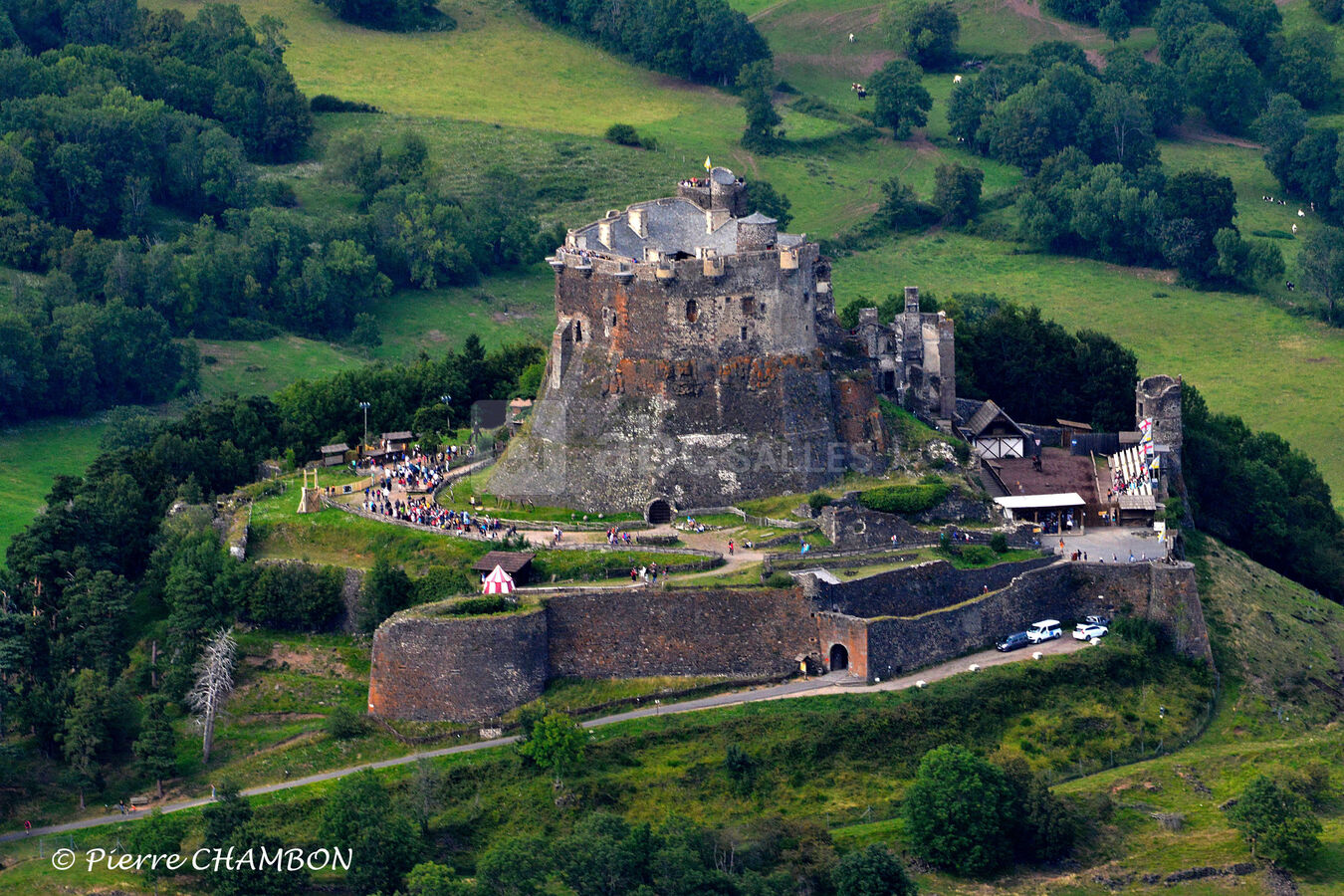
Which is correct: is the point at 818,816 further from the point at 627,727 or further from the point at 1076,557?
the point at 1076,557

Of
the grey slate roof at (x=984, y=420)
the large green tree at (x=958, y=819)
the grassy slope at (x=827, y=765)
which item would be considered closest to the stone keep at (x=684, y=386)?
the grassy slope at (x=827, y=765)

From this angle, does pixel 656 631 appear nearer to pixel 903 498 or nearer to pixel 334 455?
pixel 903 498

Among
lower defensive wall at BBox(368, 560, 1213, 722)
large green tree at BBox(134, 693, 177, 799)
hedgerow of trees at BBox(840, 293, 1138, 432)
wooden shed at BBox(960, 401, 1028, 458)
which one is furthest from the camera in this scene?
hedgerow of trees at BBox(840, 293, 1138, 432)

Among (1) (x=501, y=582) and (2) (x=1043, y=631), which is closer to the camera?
(1) (x=501, y=582)

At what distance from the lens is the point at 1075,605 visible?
12262cm

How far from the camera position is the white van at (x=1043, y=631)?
12069 cm

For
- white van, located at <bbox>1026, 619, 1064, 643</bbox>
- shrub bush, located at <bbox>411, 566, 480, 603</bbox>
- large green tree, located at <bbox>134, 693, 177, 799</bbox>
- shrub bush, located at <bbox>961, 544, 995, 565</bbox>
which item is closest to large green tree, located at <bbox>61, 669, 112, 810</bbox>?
large green tree, located at <bbox>134, 693, 177, 799</bbox>

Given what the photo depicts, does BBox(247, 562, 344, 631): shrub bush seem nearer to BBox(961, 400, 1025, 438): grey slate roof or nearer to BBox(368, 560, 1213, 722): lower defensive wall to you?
BBox(368, 560, 1213, 722): lower defensive wall

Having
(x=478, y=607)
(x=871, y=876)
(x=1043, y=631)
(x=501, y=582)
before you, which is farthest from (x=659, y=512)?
(x=871, y=876)

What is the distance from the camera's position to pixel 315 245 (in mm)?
183500

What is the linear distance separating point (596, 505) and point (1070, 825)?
2630 cm

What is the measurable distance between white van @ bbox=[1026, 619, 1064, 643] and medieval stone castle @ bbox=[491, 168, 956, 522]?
438 inches

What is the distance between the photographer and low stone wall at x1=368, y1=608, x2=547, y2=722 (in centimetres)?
11381

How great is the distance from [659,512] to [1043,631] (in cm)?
1738
